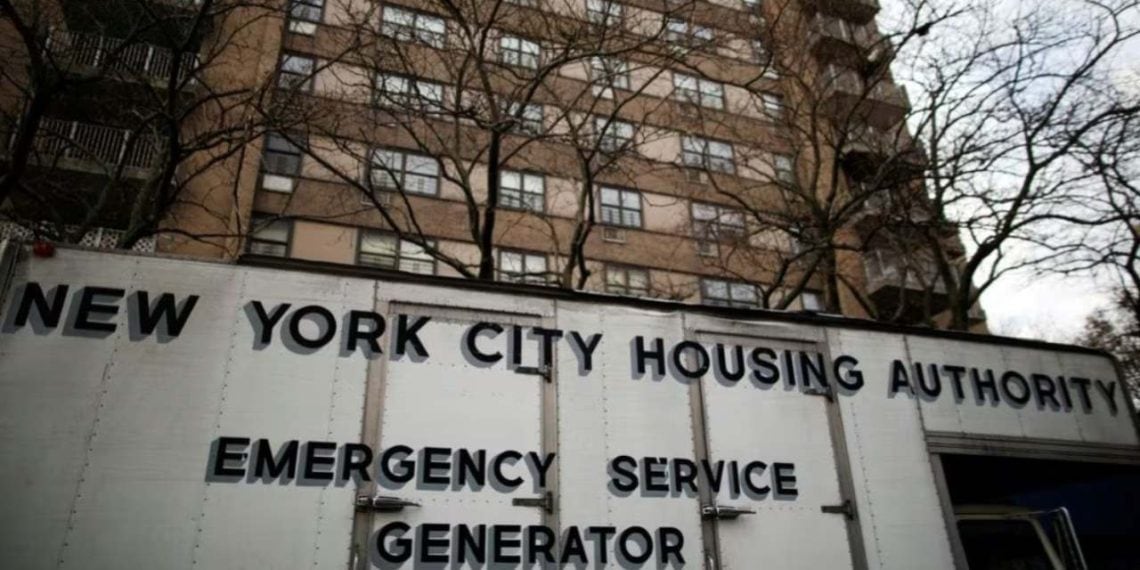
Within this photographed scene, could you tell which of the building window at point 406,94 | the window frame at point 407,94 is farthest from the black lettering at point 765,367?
the building window at point 406,94

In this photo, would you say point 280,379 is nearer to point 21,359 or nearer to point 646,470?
point 21,359

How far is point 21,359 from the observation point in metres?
4.79

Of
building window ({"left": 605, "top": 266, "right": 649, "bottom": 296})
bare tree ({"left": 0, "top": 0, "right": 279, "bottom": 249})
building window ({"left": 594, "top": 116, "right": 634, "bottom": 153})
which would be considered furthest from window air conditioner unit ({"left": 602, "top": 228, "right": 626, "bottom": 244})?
bare tree ({"left": 0, "top": 0, "right": 279, "bottom": 249})

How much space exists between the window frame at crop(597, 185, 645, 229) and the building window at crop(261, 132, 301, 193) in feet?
30.6

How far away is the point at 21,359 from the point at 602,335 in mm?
4203

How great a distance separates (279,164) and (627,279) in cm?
1099

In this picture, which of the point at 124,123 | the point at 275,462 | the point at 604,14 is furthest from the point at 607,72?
the point at 124,123

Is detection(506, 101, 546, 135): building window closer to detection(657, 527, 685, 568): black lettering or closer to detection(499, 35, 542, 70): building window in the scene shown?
detection(499, 35, 542, 70): building window

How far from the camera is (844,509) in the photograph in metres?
6.10

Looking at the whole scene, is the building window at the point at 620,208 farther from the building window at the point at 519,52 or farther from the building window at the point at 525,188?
the building window at the point at 519,52

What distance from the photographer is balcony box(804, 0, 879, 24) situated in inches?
648

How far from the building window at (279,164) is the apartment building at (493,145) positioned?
2.5 inches

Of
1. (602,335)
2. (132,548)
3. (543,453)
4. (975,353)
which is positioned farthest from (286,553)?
(975,353)

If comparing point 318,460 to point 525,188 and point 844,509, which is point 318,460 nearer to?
point 844,509
